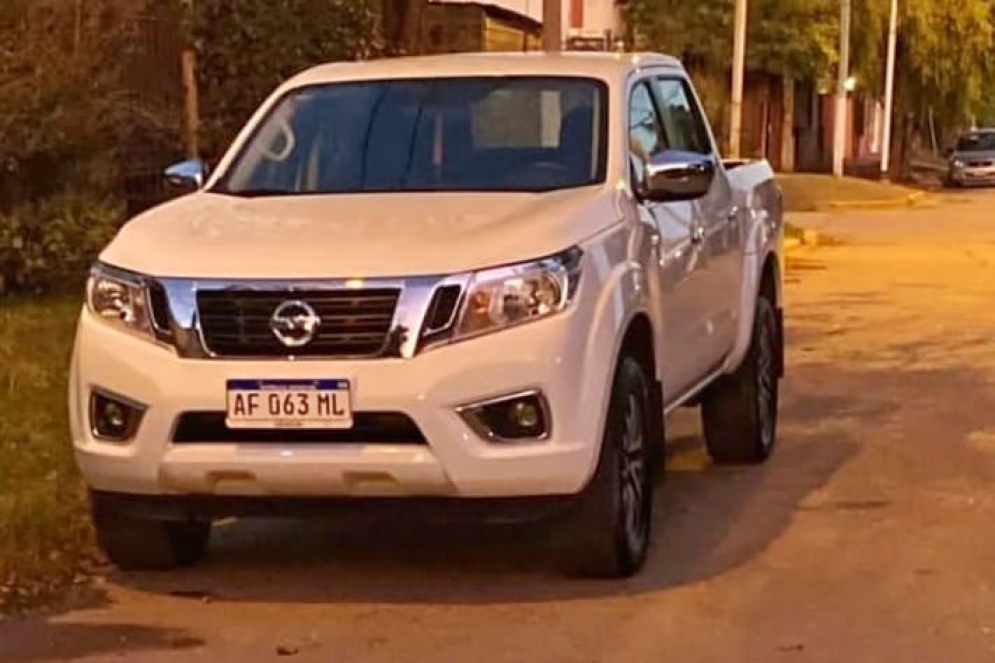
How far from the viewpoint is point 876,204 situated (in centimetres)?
4134

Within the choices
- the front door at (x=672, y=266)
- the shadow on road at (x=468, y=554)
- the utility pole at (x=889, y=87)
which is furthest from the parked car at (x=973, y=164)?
the front door at (x=672, y=266)

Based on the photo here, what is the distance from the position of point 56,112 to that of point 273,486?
8345mm

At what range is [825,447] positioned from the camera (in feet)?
36.0

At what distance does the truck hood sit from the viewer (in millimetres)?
7156

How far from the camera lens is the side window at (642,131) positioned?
848 centimetres

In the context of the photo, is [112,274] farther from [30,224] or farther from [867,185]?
[867,185]

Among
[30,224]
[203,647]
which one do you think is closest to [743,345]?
[203,647]

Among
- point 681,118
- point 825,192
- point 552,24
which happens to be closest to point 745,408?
point 681,118

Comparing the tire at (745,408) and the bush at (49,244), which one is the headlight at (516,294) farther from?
the bush at (49,244)

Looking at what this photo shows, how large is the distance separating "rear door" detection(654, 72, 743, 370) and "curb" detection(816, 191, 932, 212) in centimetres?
2971

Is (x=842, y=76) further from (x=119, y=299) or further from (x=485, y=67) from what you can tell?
(x=119, y=299)

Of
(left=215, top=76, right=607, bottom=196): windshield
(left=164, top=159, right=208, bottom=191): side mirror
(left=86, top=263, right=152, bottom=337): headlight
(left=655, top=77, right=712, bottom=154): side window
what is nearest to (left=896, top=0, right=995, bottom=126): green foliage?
(left=655, top=77, right=712, bottom=154): side window

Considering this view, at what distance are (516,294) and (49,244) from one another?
8.26 metres

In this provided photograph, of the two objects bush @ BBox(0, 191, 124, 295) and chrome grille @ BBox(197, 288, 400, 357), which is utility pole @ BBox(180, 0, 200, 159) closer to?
bush @ BBox(0, 191, 124, 295)
